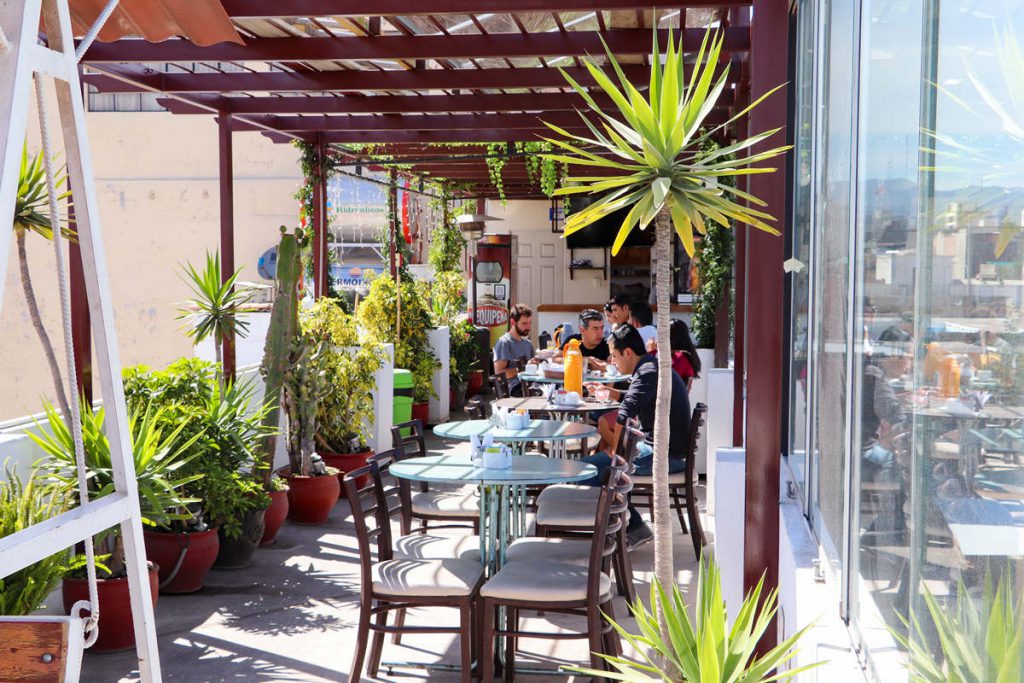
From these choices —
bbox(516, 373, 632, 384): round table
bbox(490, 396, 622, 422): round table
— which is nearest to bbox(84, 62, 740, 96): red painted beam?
bbox(490, 396, 622, 422): round table

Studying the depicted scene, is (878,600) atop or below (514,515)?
atop

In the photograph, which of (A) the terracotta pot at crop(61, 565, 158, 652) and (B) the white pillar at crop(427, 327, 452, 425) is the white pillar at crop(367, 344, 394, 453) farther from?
(A) the terracotta pot at crop(61, 565, 158, 652)

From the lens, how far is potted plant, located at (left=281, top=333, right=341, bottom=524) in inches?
272

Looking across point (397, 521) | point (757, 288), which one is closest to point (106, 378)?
point (757, 288)

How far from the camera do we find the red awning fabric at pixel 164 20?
2586 mm

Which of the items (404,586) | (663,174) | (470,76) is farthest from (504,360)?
(663,174)

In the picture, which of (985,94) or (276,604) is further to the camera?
(276,604)

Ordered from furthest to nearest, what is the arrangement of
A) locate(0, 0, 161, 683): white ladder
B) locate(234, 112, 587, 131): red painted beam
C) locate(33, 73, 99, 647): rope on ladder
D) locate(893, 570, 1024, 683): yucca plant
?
locate(234, 112, 587, 131): red painted beam < locate(33, 73, 99, 647): rope on ladder < locate(0, 0, 161, 683): white ladder < locate(893, 570, 1024, 683): yucca plant

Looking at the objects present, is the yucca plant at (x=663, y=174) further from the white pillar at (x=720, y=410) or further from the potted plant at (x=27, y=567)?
the white pillar at (x=720, y=410)

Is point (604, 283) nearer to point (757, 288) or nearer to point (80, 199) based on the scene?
point (757, 288)

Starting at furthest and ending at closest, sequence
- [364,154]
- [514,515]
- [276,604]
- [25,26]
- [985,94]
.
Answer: [364,154] → [276,604] → [514,515] → [25,26] → [985,94]

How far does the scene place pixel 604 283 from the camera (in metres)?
20.9

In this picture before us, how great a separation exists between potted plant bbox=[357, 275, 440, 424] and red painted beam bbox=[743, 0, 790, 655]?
703 centimetres

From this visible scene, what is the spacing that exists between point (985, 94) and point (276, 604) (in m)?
4.86
